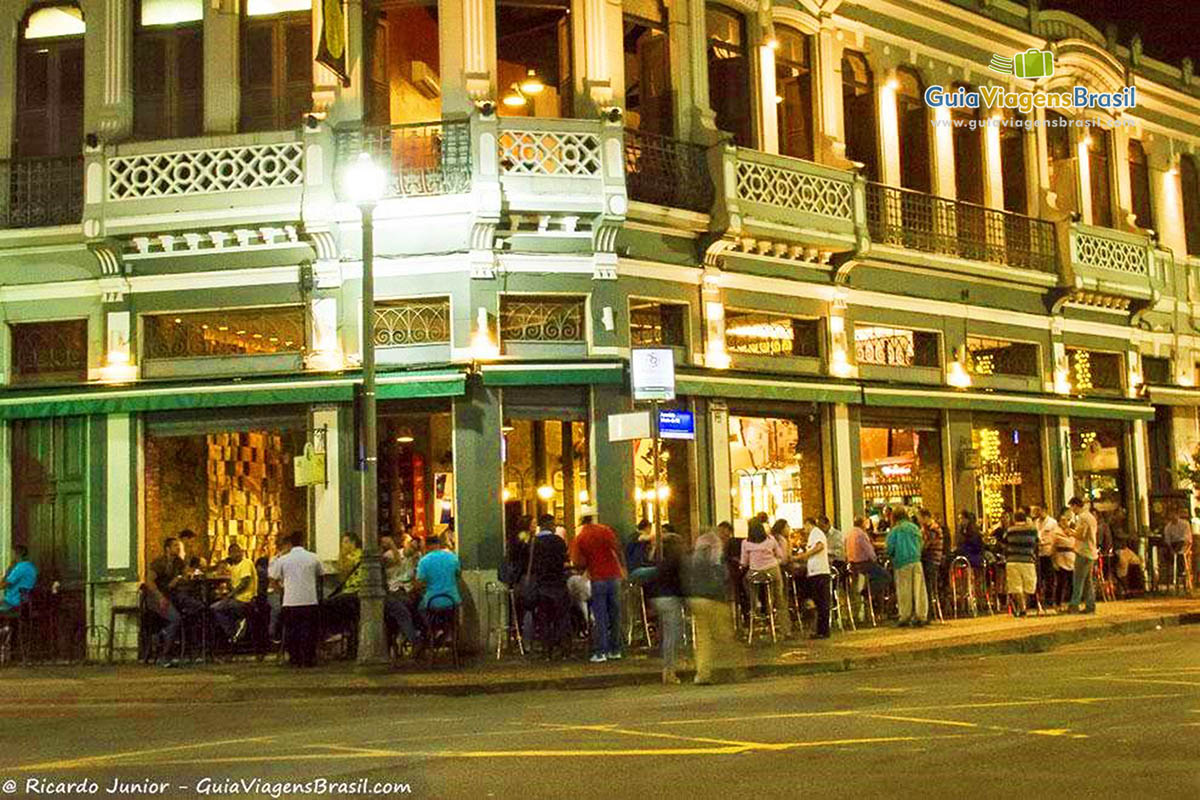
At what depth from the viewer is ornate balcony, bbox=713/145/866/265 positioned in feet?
81.6

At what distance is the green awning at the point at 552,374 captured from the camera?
22.7m

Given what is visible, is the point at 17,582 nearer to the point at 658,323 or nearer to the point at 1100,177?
the point at 658,323

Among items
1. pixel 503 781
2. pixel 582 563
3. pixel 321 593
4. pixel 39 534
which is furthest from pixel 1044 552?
pixel 503 781

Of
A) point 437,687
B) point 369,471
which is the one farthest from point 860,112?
point 437,687

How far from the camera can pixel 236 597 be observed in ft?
73.7

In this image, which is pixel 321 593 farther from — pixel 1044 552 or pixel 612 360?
pixel 1044 552

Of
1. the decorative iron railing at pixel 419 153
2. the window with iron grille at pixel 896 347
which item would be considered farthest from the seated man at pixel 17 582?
the window with iron grille at pixel 896 347

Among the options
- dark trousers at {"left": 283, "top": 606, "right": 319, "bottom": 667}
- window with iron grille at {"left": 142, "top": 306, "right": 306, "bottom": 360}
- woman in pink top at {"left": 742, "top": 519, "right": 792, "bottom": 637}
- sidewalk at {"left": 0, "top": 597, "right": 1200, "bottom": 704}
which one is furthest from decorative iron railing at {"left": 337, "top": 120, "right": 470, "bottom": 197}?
sidewalk at {"left": 0, "top": 597, "right": 1200, "bottom": 704}

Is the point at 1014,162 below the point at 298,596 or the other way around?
the other way around

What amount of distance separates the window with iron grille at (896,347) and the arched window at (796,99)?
3376 mm

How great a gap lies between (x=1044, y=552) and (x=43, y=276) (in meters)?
17.4

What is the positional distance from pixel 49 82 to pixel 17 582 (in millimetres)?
8009

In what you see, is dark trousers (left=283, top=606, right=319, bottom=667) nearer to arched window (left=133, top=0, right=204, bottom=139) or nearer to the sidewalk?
the sidewalk

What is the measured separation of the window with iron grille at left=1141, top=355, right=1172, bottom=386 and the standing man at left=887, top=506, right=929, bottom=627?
12542 millimetres
